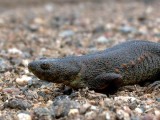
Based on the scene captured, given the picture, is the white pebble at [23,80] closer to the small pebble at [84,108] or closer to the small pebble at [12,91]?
the small pebble at [12,91]

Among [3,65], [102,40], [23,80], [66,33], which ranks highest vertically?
[66,33]

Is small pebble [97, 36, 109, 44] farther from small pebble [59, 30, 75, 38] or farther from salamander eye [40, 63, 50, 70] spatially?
salamander eye [40, 63, 50, 70]

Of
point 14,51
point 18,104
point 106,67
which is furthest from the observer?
point 14,51

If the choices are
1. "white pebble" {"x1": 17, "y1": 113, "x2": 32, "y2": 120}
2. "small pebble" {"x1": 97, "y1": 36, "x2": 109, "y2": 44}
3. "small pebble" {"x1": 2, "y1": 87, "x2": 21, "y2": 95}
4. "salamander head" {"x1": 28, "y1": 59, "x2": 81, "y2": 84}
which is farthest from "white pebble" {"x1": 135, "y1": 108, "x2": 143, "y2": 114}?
"small pebble" {"x1": 97, "y1": 36, "x2": 109, "y2": 44}

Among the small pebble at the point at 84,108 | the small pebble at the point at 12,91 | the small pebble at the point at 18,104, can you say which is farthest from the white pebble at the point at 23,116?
the small pebble at the point at 12,91

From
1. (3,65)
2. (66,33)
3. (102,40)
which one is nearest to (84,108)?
(3,65)

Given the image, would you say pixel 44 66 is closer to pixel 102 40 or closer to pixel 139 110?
pixel 139 110

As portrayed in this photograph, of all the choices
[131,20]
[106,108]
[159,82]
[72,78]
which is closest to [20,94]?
[72,78]
